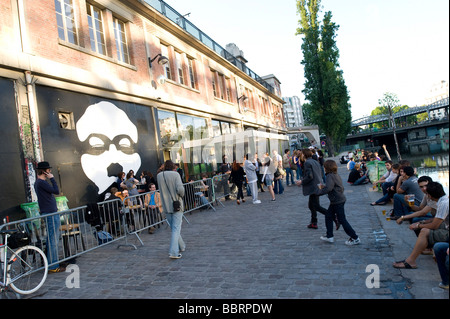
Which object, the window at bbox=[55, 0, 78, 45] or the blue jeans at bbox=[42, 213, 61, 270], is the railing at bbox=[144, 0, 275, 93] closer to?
the window at bbox=[55, 0, 78, 45]

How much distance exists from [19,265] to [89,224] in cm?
181

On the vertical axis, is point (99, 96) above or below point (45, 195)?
above

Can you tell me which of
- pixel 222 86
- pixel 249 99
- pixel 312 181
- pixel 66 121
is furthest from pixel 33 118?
pixel 249 99

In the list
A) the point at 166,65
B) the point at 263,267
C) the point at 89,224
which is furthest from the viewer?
the point at 166,65

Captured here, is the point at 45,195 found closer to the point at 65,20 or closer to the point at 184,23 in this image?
the point at 65,20

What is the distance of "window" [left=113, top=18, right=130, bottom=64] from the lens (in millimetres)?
11461

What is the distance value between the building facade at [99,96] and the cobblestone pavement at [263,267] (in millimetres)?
3578

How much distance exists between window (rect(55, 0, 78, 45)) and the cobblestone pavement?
7.05m

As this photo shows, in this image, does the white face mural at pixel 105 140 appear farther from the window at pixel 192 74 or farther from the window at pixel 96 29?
the window at pixel 192 74

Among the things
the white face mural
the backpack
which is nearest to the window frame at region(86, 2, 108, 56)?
the white face mural

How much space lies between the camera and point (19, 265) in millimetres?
4301

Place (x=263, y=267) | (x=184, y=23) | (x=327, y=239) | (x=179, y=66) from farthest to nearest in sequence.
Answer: (x=184, y=23), (x=179, y=66), (x=327, y=239), (x=263, y=267)
